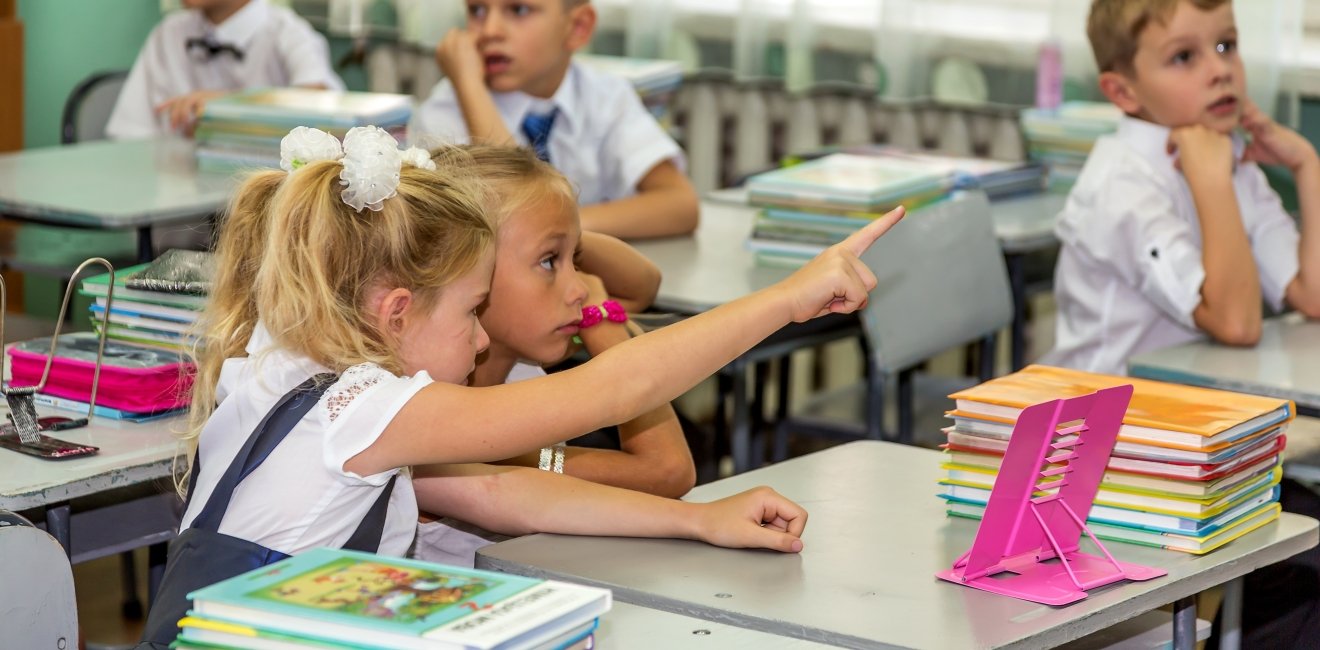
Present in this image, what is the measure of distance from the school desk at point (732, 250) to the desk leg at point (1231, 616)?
38.6 inches

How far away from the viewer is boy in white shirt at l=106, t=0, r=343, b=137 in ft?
13.5

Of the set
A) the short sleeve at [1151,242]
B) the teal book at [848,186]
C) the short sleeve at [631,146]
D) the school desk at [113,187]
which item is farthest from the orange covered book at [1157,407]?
the school desk at [113,187]

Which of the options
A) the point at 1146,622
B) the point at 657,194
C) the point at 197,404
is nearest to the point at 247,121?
the point at 657,194

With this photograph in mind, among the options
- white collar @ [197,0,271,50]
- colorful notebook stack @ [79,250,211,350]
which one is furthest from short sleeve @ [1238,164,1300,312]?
white collar @ [197,0,271,50]

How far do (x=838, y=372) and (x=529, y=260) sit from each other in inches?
115

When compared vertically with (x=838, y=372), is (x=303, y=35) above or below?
above

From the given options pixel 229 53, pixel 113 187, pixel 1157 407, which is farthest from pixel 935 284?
pixel 229 53

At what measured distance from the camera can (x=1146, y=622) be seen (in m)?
1.74

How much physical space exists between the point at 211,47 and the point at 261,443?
286cm

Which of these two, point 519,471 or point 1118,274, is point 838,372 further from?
point 519,471

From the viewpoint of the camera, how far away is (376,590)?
1.08 metres

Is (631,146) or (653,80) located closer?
(631,146)

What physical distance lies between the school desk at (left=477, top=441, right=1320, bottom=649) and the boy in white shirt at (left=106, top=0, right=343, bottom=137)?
8.77 feet

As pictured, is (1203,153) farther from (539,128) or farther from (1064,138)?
(539,128)
